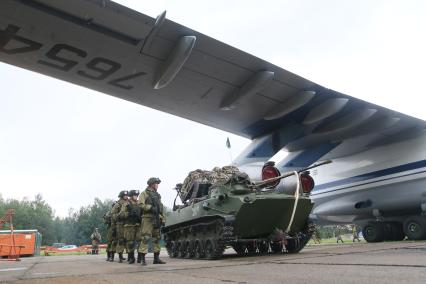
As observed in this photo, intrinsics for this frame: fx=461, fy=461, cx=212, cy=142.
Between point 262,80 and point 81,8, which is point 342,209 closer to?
point 262,80

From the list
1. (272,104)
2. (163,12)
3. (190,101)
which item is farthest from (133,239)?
(163,12)

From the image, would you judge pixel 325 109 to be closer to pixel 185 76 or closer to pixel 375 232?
pixel 185 76

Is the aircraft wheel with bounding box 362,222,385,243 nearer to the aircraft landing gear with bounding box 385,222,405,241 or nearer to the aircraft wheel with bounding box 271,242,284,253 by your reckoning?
the aircraft landing gear with bounding box 385,222,405,241

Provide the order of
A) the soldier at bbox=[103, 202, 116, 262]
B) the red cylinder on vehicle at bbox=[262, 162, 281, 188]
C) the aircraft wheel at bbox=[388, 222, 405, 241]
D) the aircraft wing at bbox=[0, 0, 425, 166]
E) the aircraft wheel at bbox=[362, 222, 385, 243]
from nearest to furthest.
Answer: the aircraft wing at bbox=[0, 0, 425, 166]
the red cylinder on vehicle at bbox=[262, 162, 281, 188]
the soldier at bbox=[103, 202, 116, 262]
the aircraft wheel at bbox=[388, 222, 405, 241]
the aircraft wheel at bbox=[362, 222, 385, 243]

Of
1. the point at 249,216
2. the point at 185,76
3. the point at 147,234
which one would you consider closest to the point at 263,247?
the point at 249,216

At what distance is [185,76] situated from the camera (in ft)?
29.5

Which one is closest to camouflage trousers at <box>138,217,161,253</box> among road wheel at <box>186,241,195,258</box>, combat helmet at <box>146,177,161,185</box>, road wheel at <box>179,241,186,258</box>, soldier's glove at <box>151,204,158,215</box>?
soldier's glove at <box>151,204,158,215</box>

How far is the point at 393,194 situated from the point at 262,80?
648 centimetres

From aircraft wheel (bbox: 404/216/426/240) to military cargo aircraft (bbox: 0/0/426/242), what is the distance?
3 cm

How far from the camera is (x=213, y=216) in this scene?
9.39 metres

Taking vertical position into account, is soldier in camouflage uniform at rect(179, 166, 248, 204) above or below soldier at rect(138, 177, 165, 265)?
above

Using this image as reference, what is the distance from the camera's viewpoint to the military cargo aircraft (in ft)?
22.8

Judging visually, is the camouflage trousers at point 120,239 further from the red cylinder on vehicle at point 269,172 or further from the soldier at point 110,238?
the red cylinder on vehicle at point 269,172

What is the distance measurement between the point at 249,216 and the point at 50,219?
98229mm
